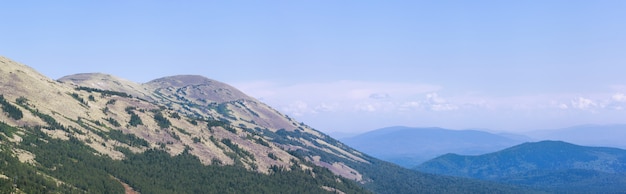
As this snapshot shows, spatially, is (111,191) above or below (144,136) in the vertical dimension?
below

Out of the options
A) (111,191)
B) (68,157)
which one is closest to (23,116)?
(68,157)

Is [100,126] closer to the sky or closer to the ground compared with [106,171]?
closer to the sky

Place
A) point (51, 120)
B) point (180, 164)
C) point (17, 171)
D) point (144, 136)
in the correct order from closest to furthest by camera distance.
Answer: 1. point (17, 171)
2. point (51, 120)
3. point (180, 164)
4. point (144, 136)

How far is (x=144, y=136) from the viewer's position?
196 meters

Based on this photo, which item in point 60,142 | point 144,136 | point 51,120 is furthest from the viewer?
point 144,136

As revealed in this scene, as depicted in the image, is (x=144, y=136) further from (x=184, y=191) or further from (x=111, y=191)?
(x=111, y=191)

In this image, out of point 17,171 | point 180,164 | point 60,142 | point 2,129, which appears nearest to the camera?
point 17,171

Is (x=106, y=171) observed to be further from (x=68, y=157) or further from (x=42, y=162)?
(x=42, y=162)

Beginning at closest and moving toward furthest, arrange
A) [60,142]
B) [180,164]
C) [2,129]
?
[2,129]
[60,142]
[180,164]

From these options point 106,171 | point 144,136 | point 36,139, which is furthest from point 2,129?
point 144,136

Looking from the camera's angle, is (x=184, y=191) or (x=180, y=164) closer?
(x=184, y=191)

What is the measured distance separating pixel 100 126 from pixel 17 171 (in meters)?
80.1

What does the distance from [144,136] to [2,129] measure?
216 feet

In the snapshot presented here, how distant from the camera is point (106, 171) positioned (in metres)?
140
